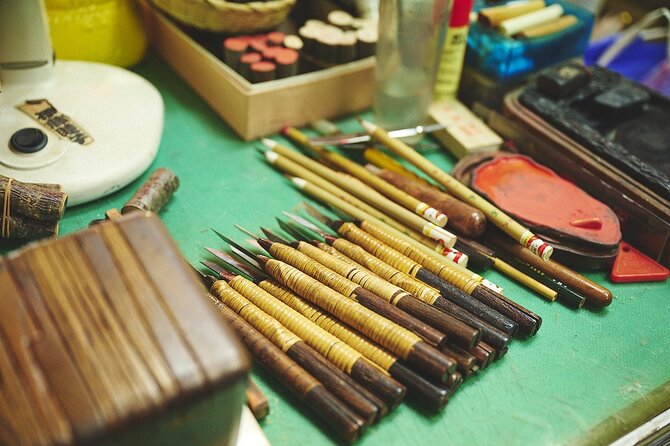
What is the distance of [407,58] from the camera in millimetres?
1160

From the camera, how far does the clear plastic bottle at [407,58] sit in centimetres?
111

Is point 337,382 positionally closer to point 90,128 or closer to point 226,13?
point 90,128

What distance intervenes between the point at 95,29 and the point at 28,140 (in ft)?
1.23

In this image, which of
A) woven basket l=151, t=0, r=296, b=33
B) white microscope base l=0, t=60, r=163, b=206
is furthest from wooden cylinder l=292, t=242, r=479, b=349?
woven basket l=151, t=0, r=296, b=33

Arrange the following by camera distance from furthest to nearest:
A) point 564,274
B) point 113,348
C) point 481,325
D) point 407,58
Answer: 1. point 407,58
2. point 564,274
3. point 481,325
4. point 113,348

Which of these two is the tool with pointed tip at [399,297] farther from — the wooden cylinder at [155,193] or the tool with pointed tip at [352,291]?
the wooden cylinder at [155,193]

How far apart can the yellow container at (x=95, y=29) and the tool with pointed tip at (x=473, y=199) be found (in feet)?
1.79

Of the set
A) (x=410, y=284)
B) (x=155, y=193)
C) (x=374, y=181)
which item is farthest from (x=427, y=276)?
(x=155, y=193)

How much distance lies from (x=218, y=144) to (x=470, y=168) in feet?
1.56

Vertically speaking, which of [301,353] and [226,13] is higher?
[226,13]

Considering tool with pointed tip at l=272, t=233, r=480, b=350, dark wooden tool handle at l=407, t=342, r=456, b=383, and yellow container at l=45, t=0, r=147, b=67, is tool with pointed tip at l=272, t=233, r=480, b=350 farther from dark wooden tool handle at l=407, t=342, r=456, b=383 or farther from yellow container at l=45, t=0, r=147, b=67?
yellow container at l=45, t=0, r=147, b=67

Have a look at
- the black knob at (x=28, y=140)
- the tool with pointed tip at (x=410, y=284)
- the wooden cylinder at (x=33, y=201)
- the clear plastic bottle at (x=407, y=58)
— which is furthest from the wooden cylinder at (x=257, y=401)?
the clear plastic bottle at (x=407, y=58)

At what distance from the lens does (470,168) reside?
1128 millimetres

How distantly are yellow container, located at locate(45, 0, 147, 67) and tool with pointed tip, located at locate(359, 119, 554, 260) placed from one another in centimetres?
55
